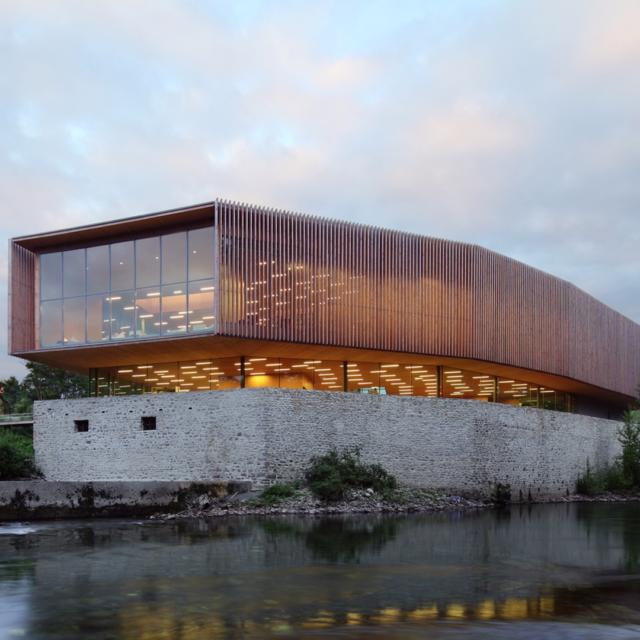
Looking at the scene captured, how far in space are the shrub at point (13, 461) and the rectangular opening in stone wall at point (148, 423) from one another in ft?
17.7

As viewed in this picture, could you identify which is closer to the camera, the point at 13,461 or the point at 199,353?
the point at 13,461

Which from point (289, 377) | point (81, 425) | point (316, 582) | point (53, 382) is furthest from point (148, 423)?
point (53, 382)

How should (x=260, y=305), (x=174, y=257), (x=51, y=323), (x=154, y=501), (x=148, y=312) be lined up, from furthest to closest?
1. (x=51, y=323)
2. (x=148, y=312)
3. (x=174, y=257)
4. (x=260, y=305)
5. (x=154, y=501)

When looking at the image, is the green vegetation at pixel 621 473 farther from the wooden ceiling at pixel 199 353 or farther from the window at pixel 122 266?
the window at pixel 122 266

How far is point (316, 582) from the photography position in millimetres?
12836

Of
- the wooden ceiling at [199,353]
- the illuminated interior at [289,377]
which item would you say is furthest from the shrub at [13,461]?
the illuminated interior at [289,377]

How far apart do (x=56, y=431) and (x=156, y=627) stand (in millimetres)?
25248

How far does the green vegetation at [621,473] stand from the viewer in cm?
4153

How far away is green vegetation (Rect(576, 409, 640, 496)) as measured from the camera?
136 feet

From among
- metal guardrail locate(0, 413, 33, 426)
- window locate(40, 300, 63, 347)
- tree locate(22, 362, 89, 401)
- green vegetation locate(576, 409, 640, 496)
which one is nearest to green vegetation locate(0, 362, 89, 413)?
tree locate(22, 362, 89, 401)

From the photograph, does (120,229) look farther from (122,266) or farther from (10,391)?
(10,391)

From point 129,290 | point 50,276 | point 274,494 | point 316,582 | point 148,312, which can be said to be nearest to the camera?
point 316,582

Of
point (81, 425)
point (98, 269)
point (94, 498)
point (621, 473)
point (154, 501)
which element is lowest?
point (621, 473)

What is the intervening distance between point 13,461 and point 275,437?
10829 millimetres
